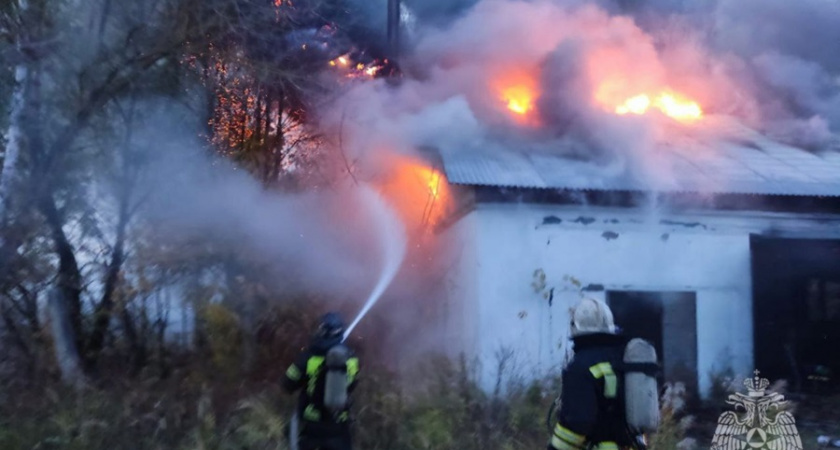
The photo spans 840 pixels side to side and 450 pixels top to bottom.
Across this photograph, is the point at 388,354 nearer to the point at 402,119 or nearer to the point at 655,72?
the point at 402,119

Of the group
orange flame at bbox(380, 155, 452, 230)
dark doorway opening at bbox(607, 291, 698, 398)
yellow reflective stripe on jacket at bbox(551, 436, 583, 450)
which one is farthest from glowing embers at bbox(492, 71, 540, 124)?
yellow reflective stripe on jacket at bbox(551, 436, 583, 450)

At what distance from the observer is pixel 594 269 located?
957 cm

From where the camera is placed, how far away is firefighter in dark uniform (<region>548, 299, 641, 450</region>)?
11.1 ft

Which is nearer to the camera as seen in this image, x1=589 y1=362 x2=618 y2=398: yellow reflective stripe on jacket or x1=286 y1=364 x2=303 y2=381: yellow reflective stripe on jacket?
x1=589 y1=362 x2=618 y2=398: yellow reflective stripe on jacket

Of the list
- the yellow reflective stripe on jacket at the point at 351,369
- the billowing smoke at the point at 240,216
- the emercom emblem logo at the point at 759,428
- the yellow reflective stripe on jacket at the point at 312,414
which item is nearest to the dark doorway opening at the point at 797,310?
the emercom emblem logo at the point at 759,428

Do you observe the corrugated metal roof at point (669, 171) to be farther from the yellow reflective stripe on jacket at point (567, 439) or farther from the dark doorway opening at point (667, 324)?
the yellow reflective stripe on jacket at point (567, 439)

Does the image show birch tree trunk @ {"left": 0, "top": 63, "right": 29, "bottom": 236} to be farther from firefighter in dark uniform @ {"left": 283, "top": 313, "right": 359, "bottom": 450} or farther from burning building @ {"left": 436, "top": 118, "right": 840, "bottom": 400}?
burning building @ {"left": 436, "top": 118, "right": 840, "bottom": 400}

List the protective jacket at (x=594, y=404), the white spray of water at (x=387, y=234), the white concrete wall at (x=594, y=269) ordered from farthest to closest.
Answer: the white spray of water at (x=387, y=234) → the white concrete wall at (x=594, y=269) → the protective jacket at (x=594, y=404)

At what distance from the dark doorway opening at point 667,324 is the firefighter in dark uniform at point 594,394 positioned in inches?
250

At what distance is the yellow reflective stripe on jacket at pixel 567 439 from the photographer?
11.1ft

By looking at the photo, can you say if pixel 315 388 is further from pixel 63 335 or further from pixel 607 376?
pixel 63 335

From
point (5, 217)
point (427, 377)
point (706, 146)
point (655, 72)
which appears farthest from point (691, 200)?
point (5, 217)

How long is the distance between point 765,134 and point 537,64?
4132mm

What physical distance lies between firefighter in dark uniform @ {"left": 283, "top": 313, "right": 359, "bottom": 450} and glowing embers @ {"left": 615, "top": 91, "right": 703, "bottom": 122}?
734 centimetres
